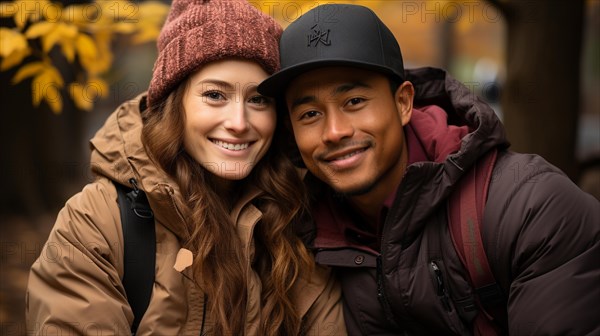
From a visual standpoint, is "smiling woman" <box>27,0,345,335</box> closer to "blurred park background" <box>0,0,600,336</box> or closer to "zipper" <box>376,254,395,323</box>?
"zipper" <box>376,254,395,323</box>

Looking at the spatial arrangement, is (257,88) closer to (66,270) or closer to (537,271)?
(66,270)

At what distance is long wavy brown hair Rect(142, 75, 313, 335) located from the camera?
127 inches

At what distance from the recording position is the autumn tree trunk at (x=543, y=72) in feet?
15.5

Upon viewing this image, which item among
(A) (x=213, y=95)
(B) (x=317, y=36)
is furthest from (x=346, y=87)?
(A) (x=213, y=95)

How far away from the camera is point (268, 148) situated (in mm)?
3654

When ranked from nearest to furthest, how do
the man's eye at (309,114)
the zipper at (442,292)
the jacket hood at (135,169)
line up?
1. the zipper at (442,292)
2. the jacket hood at (135,169)
3. the man's eye at (309,114)

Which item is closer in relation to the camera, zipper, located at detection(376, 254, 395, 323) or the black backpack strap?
the black backpack strap

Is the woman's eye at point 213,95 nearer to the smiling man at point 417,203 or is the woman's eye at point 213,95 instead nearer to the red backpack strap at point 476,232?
the smiling man at point 417,203

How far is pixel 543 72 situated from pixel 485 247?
7.60 ft

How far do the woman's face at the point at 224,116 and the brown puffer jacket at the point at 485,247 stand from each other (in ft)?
2.15

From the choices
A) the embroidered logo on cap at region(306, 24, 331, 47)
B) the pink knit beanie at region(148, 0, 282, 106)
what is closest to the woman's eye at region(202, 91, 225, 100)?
the pink knit beanie at region(148, 0, 282, 106)

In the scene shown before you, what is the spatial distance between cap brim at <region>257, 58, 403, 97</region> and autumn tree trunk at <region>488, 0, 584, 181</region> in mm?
1730

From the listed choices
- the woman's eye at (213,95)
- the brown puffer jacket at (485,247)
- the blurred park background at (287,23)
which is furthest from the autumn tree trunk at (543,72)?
the woman's eye at (213,95)

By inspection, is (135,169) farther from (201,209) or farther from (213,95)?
(213,95)
